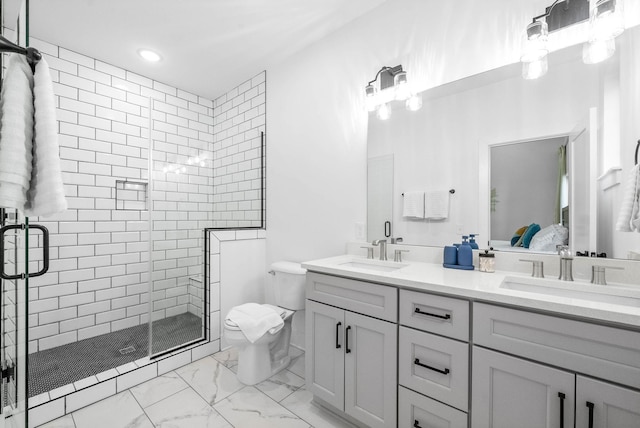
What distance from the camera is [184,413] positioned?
5.55 ft

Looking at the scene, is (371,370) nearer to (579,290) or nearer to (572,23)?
(579,290)

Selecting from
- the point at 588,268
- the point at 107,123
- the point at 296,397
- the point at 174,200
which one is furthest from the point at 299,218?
the point at 107,123

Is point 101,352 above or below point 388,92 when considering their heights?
below

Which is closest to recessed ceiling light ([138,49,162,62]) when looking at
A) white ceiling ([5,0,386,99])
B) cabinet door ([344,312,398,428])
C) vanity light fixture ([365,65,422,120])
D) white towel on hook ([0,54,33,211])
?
white ceiling ([5,0,386,99])

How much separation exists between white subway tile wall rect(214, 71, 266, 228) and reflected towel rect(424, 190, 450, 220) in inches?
66.4

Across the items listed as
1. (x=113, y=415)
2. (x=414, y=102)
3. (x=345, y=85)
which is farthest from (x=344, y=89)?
(x=113, y=415)

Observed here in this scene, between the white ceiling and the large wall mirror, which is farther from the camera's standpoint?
the white ceiling

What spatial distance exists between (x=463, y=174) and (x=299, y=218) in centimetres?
139

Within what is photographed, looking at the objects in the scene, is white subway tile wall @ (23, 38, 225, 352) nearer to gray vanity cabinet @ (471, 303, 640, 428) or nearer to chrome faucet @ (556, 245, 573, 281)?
gray vanity cabinet @ (471, 303, 640, 428)

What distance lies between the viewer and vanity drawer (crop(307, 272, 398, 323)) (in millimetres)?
1362

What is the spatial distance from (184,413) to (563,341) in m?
1.99

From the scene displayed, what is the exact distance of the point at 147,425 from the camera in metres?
1.59

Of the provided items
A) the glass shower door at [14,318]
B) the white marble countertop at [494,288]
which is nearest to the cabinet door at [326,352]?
the white marble countertop at [494,288]

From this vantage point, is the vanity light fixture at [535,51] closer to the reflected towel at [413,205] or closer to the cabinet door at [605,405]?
the reflected towel at [413,205]
